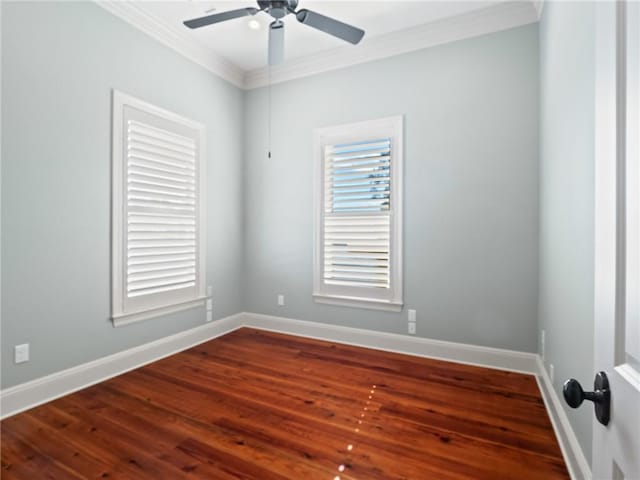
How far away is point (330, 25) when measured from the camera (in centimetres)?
234

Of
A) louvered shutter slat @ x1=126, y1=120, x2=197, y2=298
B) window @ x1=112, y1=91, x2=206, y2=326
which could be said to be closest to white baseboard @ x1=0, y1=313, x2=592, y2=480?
window @ x1=112, y1=91, x2=206, y2=326

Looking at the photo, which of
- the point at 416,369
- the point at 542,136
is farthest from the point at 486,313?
the point at 542,136

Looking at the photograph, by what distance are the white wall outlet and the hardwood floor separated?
0.34 m

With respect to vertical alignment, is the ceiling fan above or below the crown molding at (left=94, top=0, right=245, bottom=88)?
below

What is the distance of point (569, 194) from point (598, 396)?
150 cm

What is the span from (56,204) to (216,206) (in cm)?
157

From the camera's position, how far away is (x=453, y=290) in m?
3.05

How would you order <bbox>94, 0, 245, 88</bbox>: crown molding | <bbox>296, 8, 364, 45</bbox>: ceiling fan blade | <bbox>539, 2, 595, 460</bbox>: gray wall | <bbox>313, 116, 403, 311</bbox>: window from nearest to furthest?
<bbox>539, 2, 595, 460</bbox>: gray wall
<bbox>296, 8, 364, 45</bbox>: ceiling fan blade
<bbox>94, 0, 245, 88</bbox>: crown molding
<bbox>313, 116, 403, 311</bbox>: window

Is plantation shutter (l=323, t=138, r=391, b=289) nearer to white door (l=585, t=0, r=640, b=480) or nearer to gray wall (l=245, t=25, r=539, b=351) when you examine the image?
gray wall (l=245, t=25, r=539, b=351)

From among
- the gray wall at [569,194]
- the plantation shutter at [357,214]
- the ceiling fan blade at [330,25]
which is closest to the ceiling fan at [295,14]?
the ceiling fan blade at [330,25]

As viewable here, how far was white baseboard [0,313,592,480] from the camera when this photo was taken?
6.44 ft

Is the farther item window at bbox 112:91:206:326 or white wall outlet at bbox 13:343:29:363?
window at bbox 112:91:206:326

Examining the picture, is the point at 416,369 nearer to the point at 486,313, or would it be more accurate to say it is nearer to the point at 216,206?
the point at 486,313

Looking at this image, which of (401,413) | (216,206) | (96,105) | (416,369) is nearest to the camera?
(401,413)
